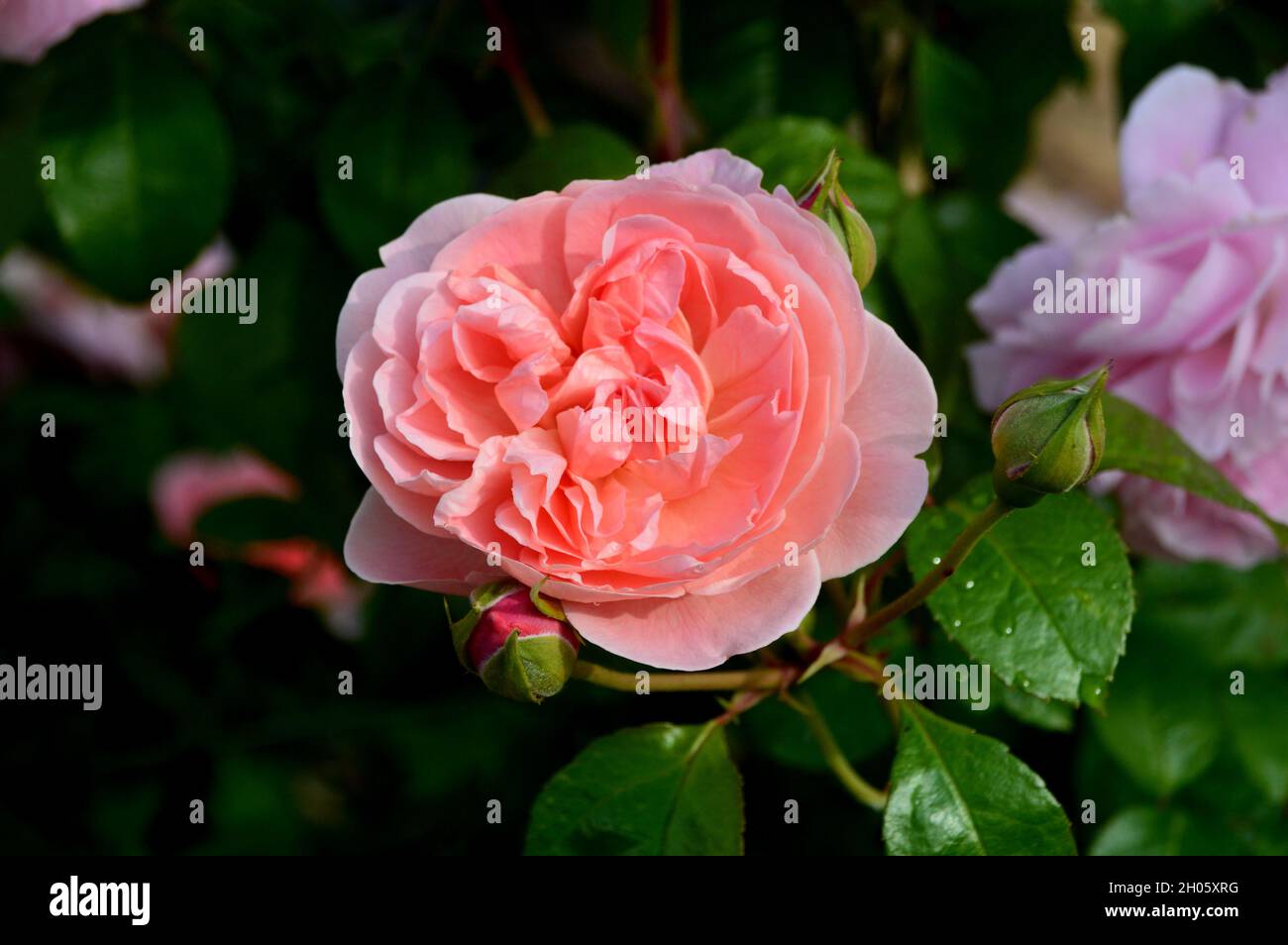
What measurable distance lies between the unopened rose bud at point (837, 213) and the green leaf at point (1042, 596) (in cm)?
15

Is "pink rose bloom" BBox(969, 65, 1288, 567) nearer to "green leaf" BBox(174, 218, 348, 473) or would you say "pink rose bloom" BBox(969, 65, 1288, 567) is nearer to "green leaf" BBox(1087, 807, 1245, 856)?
"green leaf" BBox(1087, 807, 1245, 856)

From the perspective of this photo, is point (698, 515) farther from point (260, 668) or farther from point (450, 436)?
point (260, 668)

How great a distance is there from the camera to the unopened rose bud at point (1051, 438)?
0.50 m

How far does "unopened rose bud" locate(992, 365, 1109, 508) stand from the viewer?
1.65 feet

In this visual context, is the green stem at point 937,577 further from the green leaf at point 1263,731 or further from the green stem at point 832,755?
the green leaf at point 1263,731

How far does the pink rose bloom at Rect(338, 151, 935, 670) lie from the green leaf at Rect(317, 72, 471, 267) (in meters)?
0.30

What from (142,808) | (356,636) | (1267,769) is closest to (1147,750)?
(1267,769)

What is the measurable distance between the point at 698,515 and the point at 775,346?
0.27 ft

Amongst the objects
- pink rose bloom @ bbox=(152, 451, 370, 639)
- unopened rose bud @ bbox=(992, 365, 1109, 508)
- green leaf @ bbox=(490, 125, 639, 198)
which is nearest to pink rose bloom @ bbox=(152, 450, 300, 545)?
pink rose bloom @ bbox=(152, 451, 370, 639)

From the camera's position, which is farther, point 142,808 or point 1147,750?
point 142,808

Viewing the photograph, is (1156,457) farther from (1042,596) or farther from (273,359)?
(273,359)
